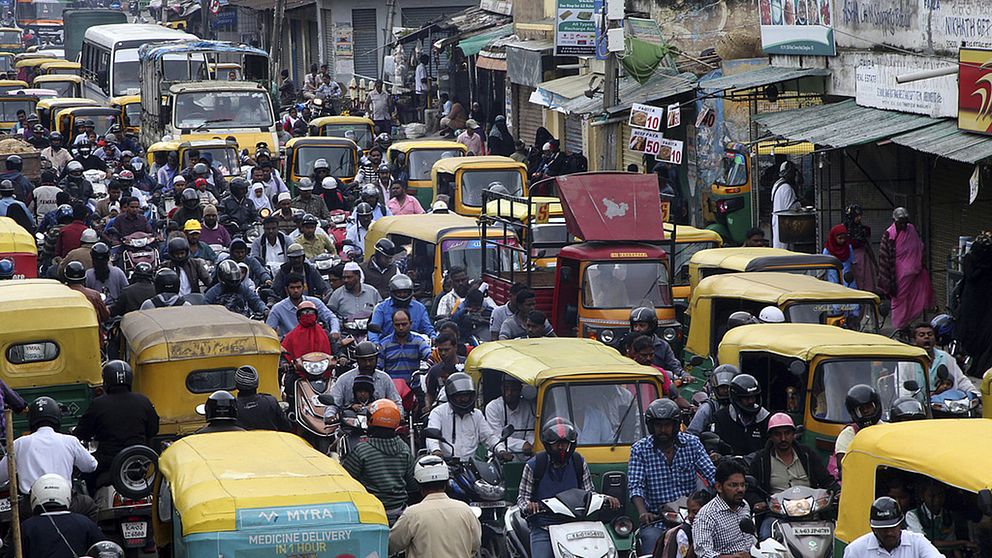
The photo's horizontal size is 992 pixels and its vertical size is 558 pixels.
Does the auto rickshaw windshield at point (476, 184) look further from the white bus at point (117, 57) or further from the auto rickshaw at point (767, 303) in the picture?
the white bus at point (117, 57)

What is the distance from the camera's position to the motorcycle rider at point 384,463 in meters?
10.5

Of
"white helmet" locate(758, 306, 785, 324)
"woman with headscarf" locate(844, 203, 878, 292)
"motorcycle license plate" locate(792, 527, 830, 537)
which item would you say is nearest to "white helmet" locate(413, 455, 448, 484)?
"motorcycle license plate" locate(792, 527, 830, 537)

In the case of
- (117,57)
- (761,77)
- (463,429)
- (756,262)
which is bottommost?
(463,429)

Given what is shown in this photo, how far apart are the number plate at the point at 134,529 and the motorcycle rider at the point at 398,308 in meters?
4.25

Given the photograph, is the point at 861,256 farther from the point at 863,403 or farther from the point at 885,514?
the point at 885,514

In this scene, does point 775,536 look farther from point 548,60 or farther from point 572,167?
point 548,60

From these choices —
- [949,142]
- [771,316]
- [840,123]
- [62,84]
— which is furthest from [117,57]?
[771,316]

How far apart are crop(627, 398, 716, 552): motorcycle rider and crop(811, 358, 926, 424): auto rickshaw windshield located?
1.49m

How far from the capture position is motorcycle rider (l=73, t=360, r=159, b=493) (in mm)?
11305

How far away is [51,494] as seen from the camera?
9.15 meters

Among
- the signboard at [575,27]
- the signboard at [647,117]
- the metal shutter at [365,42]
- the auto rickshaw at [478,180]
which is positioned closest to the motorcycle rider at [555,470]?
the signboard at [647,117]

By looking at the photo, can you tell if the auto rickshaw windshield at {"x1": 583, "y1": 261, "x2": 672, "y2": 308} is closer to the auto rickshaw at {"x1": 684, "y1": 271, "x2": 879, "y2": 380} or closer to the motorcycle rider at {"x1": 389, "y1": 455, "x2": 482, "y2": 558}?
the auto rickshaw at {"x1": 684, "y1": 271, "x2": 879, "y2": 380}

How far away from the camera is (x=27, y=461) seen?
34.6 feet

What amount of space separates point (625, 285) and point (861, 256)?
15.6 ft
